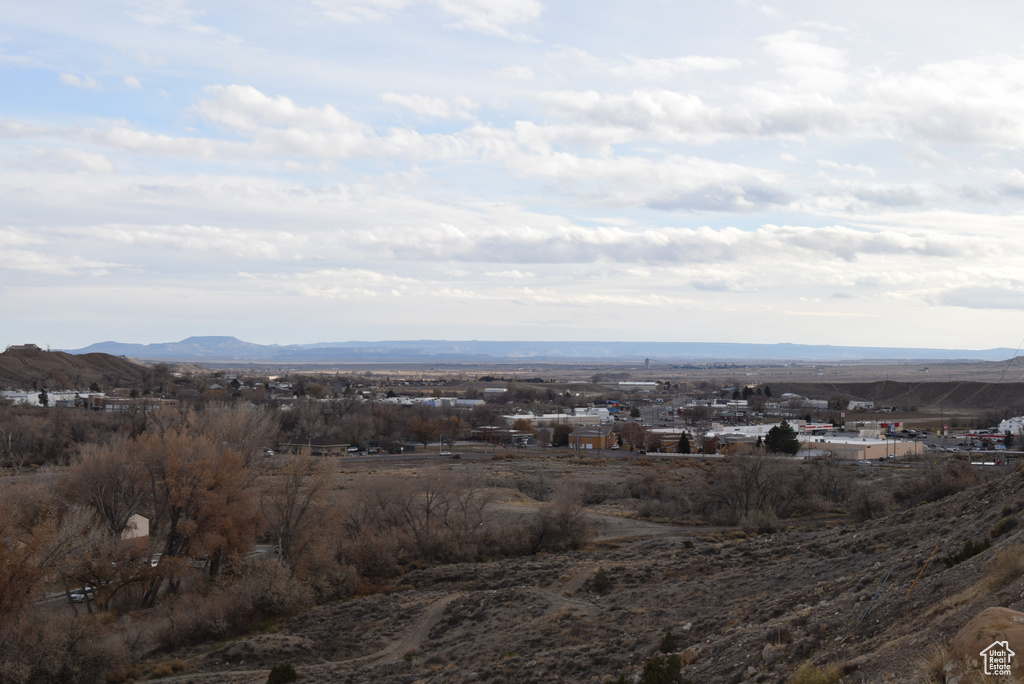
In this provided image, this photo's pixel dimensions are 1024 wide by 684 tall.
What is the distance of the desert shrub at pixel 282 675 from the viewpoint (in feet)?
71.1

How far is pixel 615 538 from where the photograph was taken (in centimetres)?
4294

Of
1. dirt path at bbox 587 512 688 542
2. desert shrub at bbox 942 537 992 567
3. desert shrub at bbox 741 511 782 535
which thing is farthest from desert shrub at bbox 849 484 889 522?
desert shrub at bbox 942 537 992 567

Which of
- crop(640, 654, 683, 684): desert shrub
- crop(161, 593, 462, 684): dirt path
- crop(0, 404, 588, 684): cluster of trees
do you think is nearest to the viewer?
crop(640, 654, 683, 684): desert shrub

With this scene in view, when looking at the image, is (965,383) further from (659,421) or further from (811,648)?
(811,648)

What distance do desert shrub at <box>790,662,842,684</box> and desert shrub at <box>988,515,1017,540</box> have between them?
7.07m

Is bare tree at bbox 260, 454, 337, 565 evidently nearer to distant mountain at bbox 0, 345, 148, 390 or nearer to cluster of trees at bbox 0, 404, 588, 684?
cluster of trees at bbox 0, 404, 588, 684

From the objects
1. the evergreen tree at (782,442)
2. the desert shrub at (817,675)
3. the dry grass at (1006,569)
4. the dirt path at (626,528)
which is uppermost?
the dry grass at (1006,569)

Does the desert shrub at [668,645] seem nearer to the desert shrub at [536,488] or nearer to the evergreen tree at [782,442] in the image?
the desert shrub at [536,488]

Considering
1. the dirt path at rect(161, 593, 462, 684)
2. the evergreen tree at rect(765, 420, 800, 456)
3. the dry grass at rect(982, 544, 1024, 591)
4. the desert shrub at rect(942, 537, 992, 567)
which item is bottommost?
the dirt path at rect(161, 593, 462, 684)

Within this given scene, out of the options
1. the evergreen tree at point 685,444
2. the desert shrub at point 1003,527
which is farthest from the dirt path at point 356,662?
the evergreen tree at point 685,444

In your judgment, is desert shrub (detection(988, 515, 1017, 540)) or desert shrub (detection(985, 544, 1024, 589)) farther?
desert shrub (detection(988, 515, 1017, 540))

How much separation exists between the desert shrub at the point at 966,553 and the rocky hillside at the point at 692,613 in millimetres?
212

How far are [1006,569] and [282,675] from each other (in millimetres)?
18137

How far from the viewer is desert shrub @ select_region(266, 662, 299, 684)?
2166cm
